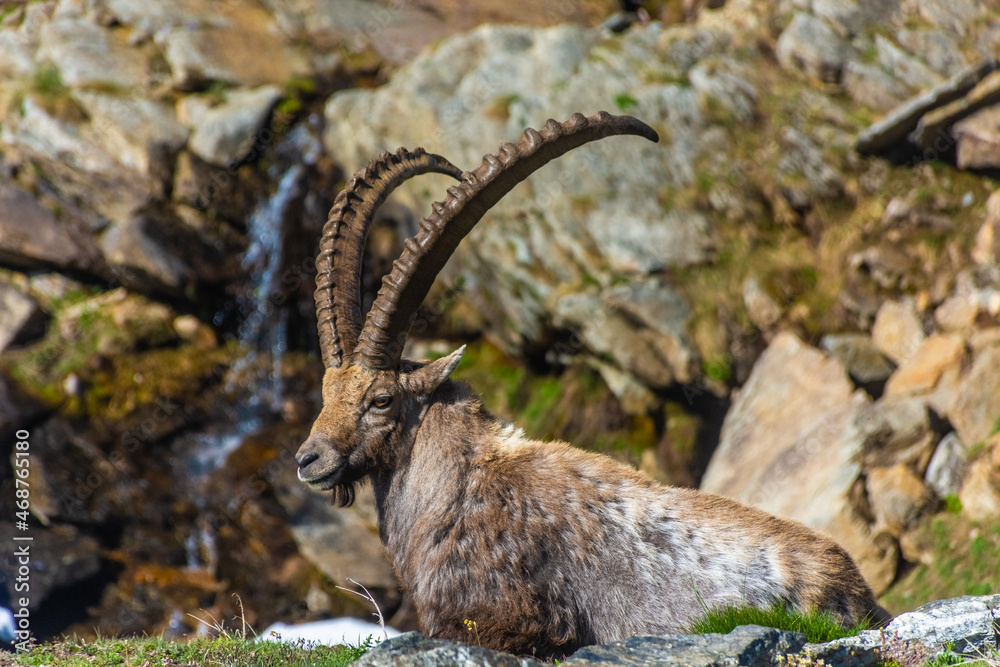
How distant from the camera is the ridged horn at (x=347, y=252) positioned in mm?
6441

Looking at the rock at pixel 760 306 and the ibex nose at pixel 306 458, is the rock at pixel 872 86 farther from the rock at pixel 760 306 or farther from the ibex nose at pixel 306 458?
the ibex nose at pixel 306 458

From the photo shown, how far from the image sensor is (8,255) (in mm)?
17219

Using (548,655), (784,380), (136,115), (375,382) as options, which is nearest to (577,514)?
(548,655)

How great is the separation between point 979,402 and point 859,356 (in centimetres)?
228

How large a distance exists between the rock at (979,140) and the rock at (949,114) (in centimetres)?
13

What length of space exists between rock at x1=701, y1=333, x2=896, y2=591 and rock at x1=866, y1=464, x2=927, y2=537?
0.80 feet

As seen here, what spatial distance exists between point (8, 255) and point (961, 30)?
756 inches

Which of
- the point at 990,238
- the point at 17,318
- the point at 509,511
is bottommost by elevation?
the point at 17,318

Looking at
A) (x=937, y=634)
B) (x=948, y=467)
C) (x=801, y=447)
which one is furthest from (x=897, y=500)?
(x=937, y=634)

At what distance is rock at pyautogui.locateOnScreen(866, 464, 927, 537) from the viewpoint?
32.0ft

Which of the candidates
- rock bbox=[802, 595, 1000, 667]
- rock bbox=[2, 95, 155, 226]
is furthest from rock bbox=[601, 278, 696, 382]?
rock bbox=[2, 95, 155, 226]

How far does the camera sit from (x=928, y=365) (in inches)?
444

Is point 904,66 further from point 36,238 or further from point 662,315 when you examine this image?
point 36,238

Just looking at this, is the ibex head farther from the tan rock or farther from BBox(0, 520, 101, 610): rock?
BBox(0, 520, 101, 610): rock
